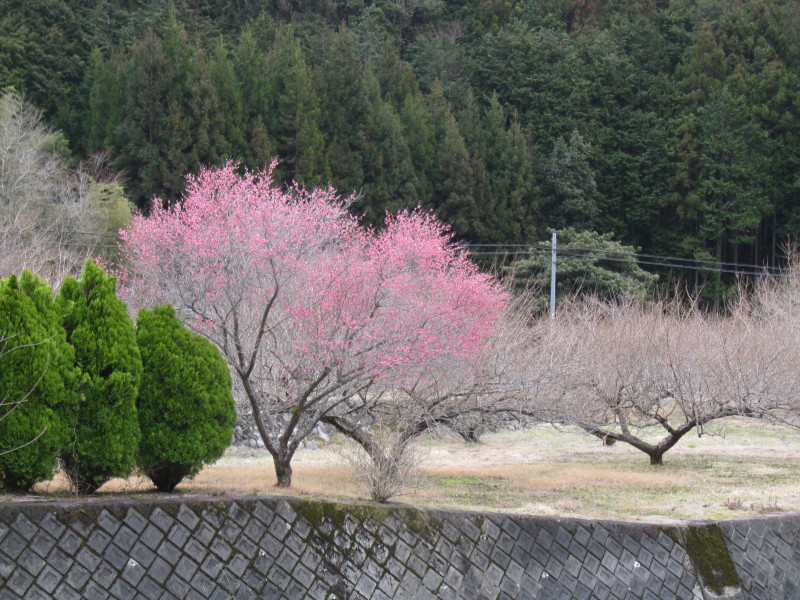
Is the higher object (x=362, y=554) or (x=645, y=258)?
(x=362, y=554)

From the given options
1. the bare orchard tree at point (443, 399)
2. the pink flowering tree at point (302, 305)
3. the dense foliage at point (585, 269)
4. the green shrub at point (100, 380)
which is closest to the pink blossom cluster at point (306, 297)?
the pink flowering tree at point (302, 305)

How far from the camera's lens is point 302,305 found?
13031mm

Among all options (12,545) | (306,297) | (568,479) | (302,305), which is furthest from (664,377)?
(12,545)

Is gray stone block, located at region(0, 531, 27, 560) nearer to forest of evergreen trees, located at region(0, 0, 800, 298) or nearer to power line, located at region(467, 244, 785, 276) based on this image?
power line, located at region(467, 244, 785, 276)

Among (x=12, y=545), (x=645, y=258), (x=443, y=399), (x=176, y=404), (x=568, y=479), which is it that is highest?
(x=176, y=404)

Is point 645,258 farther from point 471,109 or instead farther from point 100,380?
point 100,380

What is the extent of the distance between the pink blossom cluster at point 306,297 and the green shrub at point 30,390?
128 inches

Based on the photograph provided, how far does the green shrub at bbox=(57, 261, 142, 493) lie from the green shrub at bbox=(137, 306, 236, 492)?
25 cm

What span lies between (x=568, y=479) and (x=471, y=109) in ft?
102

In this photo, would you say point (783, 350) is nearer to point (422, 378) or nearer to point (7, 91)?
point (422, 378)

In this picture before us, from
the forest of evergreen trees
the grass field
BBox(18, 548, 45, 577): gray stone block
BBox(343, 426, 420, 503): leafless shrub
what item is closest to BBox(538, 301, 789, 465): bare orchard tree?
the grass field

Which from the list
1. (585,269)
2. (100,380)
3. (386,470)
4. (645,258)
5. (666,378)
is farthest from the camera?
(645,258)

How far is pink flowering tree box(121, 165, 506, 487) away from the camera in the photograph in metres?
12.2

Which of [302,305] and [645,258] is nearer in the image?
[302,305]
